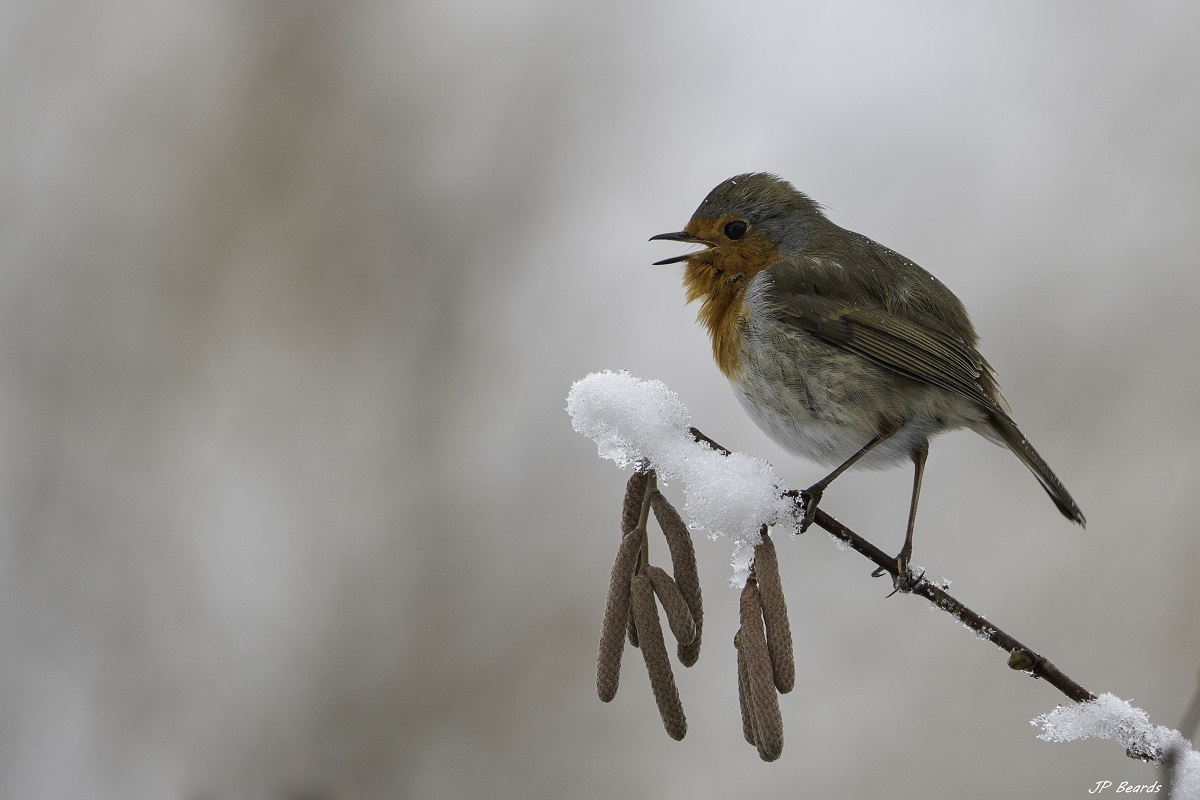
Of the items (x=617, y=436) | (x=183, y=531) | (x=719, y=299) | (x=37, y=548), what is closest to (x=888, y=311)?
(x=719, y=299)

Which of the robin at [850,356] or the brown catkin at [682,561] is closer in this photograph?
the brown catkin at [682,561]

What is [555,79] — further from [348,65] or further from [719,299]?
[719,299]

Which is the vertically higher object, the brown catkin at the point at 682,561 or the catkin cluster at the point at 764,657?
the brown catkin at the point at 682,561

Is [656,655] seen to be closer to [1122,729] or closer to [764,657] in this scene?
[764,657]

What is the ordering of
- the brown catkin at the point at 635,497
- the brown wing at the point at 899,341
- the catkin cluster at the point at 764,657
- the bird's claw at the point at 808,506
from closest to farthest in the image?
the catkin cluster at the point at 764,657 → the brown catkin at the point at 635,497 → the bird's claw at the point at 808,506 → the brown wing at the point at 899,341

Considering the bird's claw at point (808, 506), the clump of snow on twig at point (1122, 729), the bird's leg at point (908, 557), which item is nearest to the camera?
the clump of snow on twig at point (1122, 729)

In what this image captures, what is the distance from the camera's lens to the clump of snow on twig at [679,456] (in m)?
1.38

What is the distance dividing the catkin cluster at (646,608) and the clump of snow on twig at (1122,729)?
49 centimetres

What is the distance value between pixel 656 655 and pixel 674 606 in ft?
0.24

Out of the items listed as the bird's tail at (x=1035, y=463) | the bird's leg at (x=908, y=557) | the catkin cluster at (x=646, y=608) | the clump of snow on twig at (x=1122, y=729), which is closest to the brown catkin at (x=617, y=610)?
the catkin cluster at (x=646, y=608)

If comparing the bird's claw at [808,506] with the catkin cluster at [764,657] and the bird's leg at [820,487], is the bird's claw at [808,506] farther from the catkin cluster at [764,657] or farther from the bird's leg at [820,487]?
the catkin cluster at [764,657]

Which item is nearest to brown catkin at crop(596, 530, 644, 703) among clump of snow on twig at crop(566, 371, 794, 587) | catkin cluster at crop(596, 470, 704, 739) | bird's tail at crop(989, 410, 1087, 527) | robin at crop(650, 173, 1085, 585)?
catkin cluster at crop(596, 470, 704, 739)

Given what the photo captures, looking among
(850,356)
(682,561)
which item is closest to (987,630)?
(682,561)

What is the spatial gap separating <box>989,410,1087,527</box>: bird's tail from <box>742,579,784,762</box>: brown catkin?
1.09 metres
